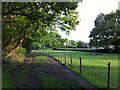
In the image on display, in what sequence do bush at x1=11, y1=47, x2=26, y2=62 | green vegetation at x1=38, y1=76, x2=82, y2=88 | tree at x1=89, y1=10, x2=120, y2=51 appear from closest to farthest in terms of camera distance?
green vegetation at x1=38, y1=76, x2=82, y2=88
bush at x1=11, y1=47, x2=26, y2=62
tree at x1=89, y1=10, x2=120, y2=51

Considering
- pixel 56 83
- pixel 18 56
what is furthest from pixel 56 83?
pixel 18 56

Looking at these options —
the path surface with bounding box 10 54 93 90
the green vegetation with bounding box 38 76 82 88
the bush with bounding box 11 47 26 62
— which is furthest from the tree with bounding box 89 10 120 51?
the green vegetation with bounding box 38 76 82 88

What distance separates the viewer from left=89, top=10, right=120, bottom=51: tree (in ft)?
275

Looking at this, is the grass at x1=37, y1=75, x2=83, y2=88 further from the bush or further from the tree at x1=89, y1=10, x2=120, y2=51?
the tree at x1=89, y1=10, x2=120, y2=51

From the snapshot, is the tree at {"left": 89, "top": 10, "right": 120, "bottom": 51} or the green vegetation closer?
the green vegetation

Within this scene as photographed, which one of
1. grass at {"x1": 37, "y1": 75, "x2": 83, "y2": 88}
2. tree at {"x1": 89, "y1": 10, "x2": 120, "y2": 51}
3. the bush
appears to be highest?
tree at {"x1": 89, "y1": 10, "x2": 120, "y2": 51}

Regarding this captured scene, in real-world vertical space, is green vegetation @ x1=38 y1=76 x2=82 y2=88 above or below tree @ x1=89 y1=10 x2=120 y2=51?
below

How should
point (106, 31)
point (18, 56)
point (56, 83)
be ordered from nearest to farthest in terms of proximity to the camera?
point (56, 83) → point (18, 56) → point (106, 31)

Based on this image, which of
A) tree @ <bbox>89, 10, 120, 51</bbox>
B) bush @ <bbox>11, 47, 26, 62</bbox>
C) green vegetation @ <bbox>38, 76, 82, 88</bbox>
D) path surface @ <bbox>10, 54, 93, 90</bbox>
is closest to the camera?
green vegetation @ <bbox>38, 76, 82, 88</bbox>

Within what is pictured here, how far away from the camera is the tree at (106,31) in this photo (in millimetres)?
83963

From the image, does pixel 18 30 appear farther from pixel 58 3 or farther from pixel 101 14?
pixel 101 14

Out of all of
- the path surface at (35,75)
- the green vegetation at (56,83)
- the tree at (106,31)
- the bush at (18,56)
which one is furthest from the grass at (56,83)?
the tree at (106,31)

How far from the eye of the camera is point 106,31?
8719 centimetres

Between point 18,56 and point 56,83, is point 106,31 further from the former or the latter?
point 56,83
